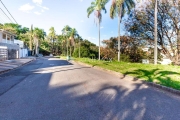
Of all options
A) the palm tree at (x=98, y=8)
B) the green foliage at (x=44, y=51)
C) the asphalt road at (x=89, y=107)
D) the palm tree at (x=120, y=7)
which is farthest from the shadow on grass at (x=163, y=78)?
the green foliage at (x=44, y=51)

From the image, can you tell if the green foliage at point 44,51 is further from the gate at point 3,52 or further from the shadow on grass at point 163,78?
the shadow on grass at point 163,78

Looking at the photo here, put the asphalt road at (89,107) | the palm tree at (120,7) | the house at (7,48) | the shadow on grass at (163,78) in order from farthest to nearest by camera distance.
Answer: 1. the house at (7,48)
2. the palm tree at (120,7)
3. the shadow on grass at (163,78)
4. the asphalt road at (89,107)

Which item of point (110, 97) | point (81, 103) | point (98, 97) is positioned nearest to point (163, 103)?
point (110, 97)

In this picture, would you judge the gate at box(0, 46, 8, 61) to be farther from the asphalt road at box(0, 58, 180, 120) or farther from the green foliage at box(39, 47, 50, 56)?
the green foliage at box(39, 47, 50, 56)

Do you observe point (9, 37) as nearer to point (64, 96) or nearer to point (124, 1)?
point (124, 1)

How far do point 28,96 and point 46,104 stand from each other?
1.43m

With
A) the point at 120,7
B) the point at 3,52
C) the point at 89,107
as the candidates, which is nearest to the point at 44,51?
the point at 3,52

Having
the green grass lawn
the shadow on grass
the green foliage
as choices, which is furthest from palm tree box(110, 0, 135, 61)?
the green foliage

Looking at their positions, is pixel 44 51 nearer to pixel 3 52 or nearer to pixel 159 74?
pixel 3 52

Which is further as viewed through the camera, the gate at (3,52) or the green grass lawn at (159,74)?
the gate at (3,52)

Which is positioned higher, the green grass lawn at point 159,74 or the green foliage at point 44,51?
the green foliage at point 44,51

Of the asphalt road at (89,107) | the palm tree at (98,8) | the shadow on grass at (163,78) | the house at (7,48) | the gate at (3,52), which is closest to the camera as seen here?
the asphalt road at (89,107)

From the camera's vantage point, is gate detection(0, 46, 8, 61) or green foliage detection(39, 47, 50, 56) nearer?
gate detection(0, 46, 8, 61)

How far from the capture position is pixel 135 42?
2848cm
